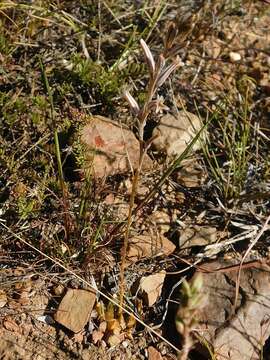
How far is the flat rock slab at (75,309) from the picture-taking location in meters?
2.50

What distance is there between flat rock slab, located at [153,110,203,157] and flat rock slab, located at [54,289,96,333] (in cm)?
101

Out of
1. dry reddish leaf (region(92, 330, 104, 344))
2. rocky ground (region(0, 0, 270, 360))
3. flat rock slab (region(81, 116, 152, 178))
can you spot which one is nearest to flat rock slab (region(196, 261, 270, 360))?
rocky ground (region(0, 0, 270, 360))

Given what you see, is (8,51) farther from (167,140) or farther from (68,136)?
(167,140)

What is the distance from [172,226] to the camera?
2.96 meters

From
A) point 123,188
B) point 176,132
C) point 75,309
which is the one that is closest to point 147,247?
point 123,188

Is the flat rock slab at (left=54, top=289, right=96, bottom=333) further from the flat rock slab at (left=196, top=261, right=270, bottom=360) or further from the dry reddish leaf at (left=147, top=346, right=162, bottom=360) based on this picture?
the flat rock slab at (left=196, top=261, right=270, bottom=360)

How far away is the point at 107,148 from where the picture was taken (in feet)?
9.87

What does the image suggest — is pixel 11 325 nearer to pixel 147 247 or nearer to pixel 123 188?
pixel 147 247

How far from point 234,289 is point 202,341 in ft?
1.07

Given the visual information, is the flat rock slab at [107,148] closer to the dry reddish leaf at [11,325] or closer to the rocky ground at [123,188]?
the rocky ground at [123,188]

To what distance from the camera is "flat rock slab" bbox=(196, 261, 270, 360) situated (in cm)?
255

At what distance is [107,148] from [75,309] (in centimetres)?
93

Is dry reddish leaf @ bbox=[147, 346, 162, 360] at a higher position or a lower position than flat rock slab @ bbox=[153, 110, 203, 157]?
lower

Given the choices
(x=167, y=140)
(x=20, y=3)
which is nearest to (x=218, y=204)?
(x=167, y=140)
